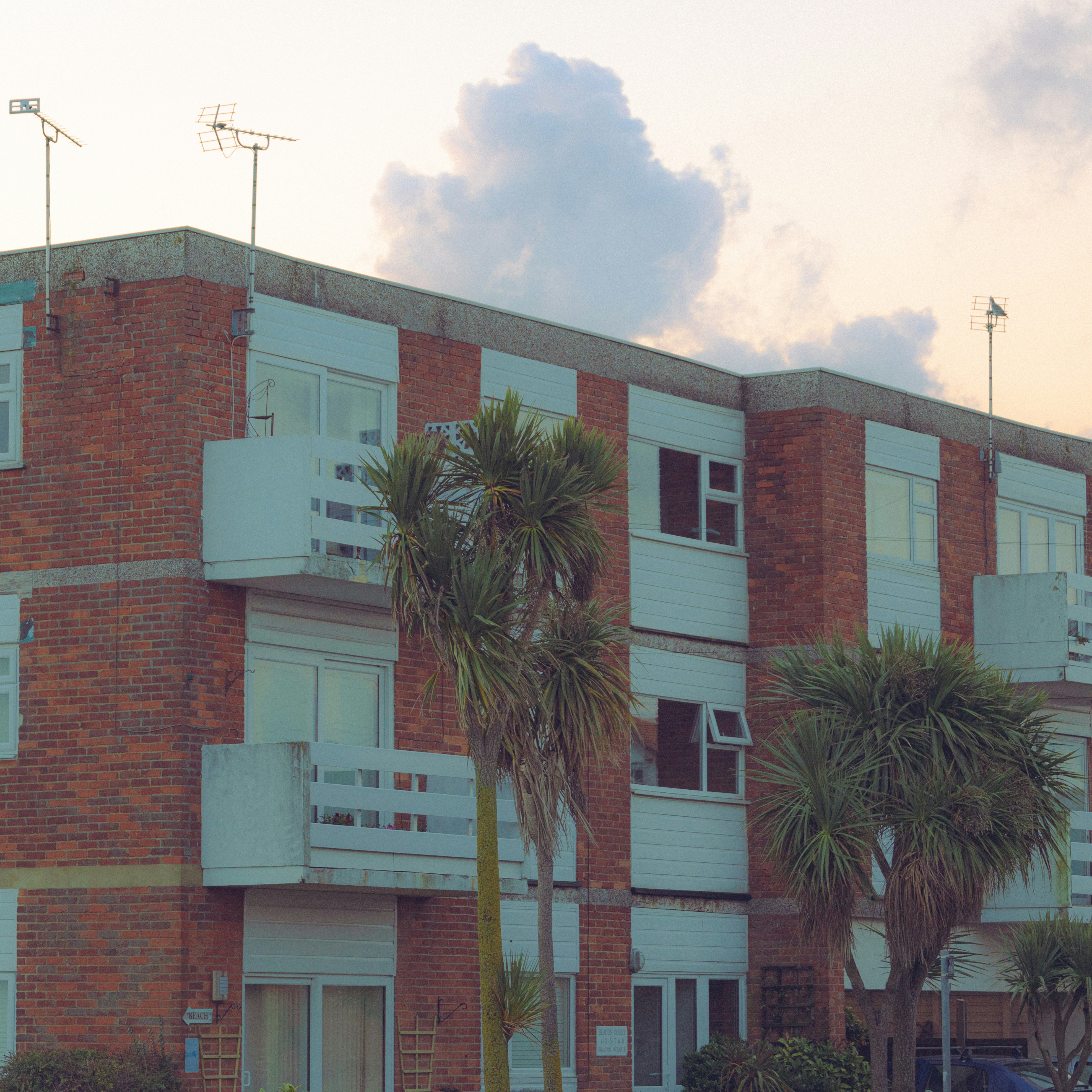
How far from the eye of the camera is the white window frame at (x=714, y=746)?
25.9 metres

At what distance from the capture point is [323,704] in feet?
71.4

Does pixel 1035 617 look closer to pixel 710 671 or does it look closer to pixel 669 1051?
pixel 710 671

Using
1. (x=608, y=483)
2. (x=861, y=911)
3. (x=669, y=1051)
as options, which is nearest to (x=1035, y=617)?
(x=861, y=911)

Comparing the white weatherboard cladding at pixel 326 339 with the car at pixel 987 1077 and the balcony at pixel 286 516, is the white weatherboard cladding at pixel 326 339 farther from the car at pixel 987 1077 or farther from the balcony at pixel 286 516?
the car at pixel 987 1077

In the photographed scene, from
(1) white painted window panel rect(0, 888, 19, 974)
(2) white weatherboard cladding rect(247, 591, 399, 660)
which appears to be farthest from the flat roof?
(1) white painted window panel rect(0, 888, 19, 974)

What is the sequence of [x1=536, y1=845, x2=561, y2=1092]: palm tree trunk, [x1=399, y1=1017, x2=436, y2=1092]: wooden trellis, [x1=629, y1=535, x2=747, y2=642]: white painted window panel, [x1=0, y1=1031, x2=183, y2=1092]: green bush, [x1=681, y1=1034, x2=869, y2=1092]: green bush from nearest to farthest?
[x1=536, y1=845, x2=561, y2=1092]: palm tree trunk → [x1=0, y1=1031, x2=183, y2=1092]: green bush → [x1=399, y1=1017, x2=436, y2=1092]: wooden trellis → [x1=681, y1=1034, x2=869, y2=1092]: green bush → [x1=629, y1=535, x2=747, y2=642]: white painted window panel

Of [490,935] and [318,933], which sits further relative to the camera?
[318,933]

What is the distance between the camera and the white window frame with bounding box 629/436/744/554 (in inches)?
1037

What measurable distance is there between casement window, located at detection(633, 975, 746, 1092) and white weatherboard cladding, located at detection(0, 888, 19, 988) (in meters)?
8.14

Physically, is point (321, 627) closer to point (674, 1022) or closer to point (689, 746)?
point (689, 746)

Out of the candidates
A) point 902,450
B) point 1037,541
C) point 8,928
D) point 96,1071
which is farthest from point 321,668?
point 1037,541

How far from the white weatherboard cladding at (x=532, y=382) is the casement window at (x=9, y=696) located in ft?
20.9

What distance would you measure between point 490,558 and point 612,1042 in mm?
8913

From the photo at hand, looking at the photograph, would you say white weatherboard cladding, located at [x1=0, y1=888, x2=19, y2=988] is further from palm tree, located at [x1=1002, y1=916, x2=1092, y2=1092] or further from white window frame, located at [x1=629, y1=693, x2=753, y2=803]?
palm tree, located at [x1=1002, y1=916, x2=1092, y2=1092]
